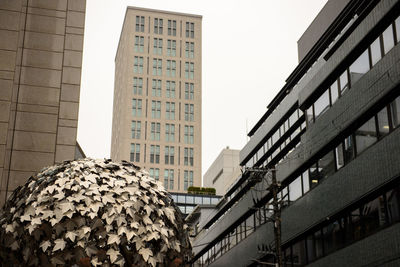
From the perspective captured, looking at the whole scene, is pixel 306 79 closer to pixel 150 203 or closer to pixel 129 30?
pixel 150 203

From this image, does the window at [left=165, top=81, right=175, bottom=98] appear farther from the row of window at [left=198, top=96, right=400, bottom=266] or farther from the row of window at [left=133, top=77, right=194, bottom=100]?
the row of window at [left=198, top=96, right=400, bottom=266]

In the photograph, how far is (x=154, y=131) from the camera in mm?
127562

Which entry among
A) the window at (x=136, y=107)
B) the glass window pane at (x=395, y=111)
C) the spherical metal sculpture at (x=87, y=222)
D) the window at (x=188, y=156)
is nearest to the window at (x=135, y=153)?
the window at (x=136, y=107)

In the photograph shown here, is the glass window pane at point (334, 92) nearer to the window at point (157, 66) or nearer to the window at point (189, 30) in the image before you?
the window at point (157, 66)

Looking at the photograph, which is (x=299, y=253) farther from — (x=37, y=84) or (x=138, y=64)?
(x=138, y=64)

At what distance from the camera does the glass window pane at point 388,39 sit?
26.7 meters

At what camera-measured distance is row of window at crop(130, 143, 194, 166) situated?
12507 cm

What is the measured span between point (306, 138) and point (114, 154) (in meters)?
105

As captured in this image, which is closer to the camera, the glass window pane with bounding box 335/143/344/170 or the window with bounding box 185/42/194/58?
the glass window pane with bounding box 335/143/344/170

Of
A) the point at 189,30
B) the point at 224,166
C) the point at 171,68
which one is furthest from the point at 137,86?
the point at 224,166

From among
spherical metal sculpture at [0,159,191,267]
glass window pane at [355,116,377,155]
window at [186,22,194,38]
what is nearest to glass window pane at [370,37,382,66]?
glass window pane at [355,116,377,155]

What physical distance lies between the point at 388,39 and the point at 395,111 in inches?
130

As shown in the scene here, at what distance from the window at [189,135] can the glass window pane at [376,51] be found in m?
99.8

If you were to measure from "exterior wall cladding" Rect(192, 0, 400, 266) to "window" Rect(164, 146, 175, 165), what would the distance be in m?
81.2
